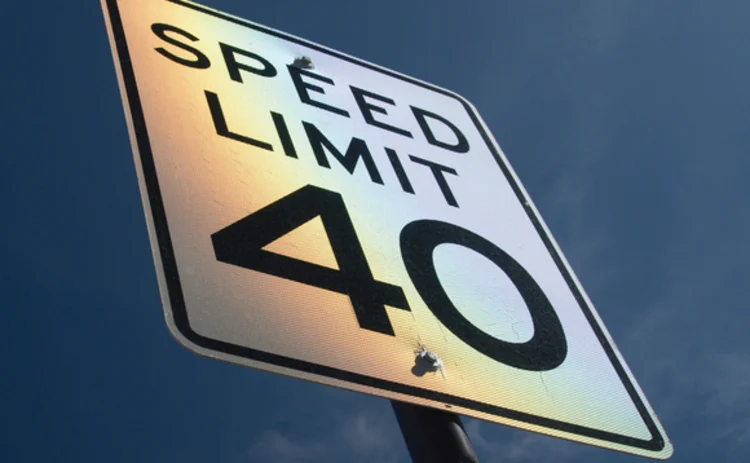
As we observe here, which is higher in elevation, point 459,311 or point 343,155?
point 343,155

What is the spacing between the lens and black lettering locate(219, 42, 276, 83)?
1473mm

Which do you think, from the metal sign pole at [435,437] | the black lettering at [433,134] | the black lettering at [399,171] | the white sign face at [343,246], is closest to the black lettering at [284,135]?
the white sign face at [343,246]

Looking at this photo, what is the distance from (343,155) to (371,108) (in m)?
0.28

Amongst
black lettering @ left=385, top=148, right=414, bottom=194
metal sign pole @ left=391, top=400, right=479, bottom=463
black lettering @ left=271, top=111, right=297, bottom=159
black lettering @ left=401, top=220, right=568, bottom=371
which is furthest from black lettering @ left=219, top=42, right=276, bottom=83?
metal sign pole @ left=391, top=400, right=479, bottom=463

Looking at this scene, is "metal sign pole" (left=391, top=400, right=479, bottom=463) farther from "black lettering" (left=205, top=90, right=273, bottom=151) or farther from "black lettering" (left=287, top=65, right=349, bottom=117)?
"black lettering" (left=287, top=65, right=349, bottom=117)

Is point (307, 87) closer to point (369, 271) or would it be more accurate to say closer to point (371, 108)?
point (371, 108)

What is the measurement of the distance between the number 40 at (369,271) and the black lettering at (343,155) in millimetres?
117

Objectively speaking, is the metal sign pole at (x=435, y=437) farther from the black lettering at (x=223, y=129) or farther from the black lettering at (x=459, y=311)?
the black lettering at (x=223, y=129)

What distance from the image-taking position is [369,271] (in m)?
1.13

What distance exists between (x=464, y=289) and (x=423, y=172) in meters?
0.35

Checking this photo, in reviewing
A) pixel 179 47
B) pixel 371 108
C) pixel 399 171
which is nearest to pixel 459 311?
pixel 399 171

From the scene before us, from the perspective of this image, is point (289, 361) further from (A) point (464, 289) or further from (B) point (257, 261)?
(A) point (464, 289)

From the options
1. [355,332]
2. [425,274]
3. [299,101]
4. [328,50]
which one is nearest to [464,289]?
[425,274]

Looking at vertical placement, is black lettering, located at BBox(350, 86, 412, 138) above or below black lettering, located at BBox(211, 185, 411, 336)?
above
